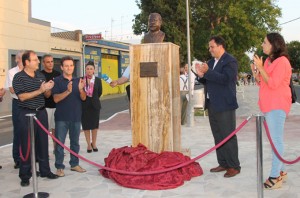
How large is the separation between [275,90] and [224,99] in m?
0.95

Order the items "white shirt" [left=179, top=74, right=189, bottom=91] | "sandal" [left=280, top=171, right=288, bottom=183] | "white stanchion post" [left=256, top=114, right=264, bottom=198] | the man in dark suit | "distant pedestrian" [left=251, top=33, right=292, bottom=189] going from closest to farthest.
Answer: "white stanchion post" [left=256, top=114, right=264, bottom=198]
"distant pedestrian" [left=251, top=33, right=292, bottom=189]
"sandal" [left=280, top=171, right=288, bottom=183]
the man in dark suit
"white shirt" [left=179, top=74, right=189, bottom=91]

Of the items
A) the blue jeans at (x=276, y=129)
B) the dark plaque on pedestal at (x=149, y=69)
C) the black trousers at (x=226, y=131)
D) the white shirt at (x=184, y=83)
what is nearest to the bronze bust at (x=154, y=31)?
the dark plaque on pedestal at (x=149, y=69)

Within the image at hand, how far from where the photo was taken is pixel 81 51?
98.4 ft

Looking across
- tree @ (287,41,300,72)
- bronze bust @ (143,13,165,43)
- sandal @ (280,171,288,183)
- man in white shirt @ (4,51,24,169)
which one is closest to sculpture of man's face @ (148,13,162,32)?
bronze bust @ (143,13,165,43)

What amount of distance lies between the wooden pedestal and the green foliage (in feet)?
80.8

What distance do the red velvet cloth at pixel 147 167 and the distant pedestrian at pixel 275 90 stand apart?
1172mm

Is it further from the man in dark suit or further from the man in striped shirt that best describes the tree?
the man in striped shirt

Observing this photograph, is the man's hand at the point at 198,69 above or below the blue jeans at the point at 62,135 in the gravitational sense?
above

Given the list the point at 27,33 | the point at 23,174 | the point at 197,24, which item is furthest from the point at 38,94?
the point at 197,24

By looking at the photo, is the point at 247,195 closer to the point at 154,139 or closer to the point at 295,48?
the point at 154,139

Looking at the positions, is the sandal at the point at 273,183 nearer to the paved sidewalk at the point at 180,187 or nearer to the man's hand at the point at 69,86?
the paved sidewalk at the point at 180,187

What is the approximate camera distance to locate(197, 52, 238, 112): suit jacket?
5.71 meters

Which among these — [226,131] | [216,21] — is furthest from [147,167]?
A: [216,21]

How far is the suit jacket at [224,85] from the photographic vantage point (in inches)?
225
